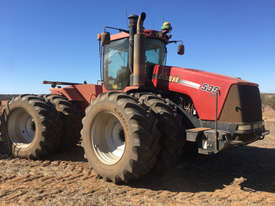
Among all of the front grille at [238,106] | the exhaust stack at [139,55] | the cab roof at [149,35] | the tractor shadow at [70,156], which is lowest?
the tractor shadow at [70,156]

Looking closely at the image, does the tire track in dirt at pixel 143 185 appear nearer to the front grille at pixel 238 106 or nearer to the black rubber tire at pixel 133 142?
the black rubber tire at pixel 133 142

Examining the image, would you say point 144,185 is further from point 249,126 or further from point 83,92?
point 83,92

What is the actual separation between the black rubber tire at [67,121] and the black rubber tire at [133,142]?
6.99 ft

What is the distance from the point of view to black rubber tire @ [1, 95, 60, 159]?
520 cm

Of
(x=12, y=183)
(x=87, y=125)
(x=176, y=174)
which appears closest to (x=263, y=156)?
(x=176, y=174)

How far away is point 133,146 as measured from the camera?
3.56 metres

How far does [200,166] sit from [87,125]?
2.62 metres

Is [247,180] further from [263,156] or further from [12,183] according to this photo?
[12,183]

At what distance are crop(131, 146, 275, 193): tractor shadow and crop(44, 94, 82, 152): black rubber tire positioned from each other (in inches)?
107

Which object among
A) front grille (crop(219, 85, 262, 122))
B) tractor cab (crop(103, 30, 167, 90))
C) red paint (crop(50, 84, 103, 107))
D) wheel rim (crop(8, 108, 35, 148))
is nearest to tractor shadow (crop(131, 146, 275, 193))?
front grille (crop(219, 85, 262, 122))

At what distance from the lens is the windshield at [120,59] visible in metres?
5.44

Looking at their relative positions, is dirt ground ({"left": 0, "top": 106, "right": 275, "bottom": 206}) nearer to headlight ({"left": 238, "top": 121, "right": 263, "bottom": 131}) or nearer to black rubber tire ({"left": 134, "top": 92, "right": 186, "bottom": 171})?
black rubber tire ({"left": 134, "top": 92, "right": 186, "bottom": 171})

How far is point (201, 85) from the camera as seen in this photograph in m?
4.33

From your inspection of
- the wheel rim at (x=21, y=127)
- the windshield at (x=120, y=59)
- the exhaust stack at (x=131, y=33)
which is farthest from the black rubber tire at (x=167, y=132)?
the wheel rim at (x=21, y=127)
